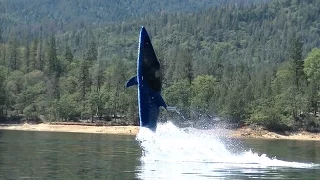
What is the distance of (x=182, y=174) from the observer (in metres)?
47.2

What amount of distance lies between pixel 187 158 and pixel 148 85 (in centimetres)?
1253

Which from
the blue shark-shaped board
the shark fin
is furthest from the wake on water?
the shark fin

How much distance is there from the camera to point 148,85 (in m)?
48.6

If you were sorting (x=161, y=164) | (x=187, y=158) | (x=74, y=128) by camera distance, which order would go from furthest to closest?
(x=74, y=128) < (x=187, y=158) < (x=161, y=164)

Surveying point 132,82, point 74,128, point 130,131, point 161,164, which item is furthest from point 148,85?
point 74,128

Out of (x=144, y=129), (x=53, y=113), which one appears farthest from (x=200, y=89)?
(x=144, y=129)

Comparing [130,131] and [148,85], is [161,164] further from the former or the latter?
[130,131]

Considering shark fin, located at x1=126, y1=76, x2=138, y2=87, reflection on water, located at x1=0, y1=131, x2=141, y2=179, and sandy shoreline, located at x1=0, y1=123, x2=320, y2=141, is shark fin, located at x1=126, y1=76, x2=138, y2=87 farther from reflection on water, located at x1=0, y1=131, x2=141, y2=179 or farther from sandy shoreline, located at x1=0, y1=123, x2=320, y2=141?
sandy shoreline, located at x1=0, y1=123, x2=320, y2=141

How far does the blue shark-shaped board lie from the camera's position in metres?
48.1

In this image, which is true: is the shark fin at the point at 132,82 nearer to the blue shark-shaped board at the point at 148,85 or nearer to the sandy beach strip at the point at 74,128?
the blue shark-shaped board at the point at 148,85

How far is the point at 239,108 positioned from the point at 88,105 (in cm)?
3598

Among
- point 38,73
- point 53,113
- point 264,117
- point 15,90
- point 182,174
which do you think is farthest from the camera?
point 38,73

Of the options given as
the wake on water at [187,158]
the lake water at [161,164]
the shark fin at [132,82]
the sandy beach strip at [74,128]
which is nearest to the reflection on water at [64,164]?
the lake water at [161,164]

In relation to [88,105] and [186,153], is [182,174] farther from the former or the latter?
[88,105]
